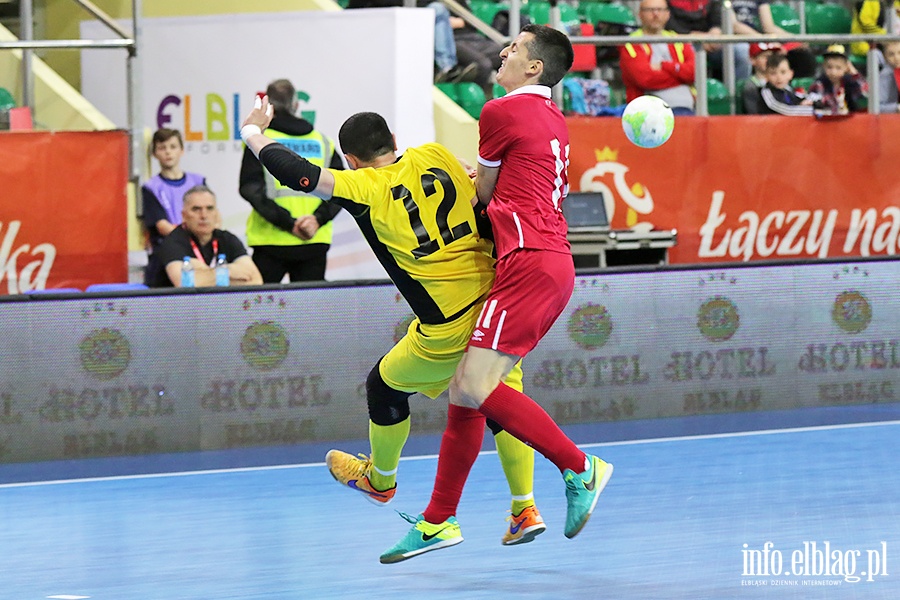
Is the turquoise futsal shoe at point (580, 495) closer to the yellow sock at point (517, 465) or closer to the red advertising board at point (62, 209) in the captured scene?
the yellow sock at point (517, 465)

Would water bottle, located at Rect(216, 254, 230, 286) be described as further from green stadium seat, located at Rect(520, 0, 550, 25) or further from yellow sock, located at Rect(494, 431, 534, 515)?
green stadium seat, located at Rect(520, 0, 550, 25)

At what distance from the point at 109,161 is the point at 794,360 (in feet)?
16.6

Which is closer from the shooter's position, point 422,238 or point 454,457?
point 422,238

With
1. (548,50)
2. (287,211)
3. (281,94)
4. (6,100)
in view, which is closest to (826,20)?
(281,94)

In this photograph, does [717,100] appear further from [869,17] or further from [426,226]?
[426,226]

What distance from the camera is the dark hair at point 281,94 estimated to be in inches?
401

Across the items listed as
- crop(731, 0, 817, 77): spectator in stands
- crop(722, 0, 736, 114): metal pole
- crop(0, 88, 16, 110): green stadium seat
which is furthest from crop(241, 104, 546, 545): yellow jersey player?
crop(731, 0, 817, 77): spectator in stands

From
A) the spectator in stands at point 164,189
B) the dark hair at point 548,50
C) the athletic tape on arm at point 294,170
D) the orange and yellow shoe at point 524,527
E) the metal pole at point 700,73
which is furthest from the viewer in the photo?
the metal pole at point 700,73

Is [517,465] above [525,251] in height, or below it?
below

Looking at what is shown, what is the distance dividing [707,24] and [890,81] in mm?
1788

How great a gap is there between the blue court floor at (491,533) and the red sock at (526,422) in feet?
1.66

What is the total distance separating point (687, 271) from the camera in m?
9.98

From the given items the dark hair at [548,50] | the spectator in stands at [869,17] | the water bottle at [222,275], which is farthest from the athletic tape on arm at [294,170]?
the spectator in stands at [869,17]

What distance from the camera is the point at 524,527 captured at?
5.82m
